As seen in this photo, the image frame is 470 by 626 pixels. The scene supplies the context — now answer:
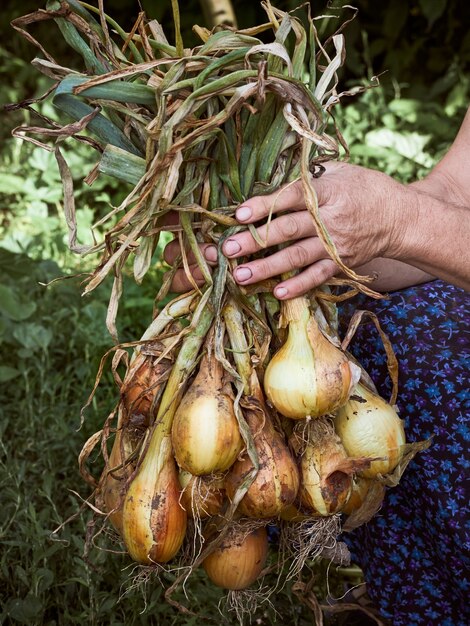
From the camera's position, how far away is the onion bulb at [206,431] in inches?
44.6

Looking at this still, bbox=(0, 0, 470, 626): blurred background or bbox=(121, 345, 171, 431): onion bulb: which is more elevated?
bbox=(121, 345, 171, 431): onion bulb

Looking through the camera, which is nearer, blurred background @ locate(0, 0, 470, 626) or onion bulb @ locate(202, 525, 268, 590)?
onion bulb @ locate(202, 525, 268, 590)

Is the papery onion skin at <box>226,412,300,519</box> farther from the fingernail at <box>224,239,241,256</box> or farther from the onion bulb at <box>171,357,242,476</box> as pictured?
the fingernail at <box>224,239,241,256</box>

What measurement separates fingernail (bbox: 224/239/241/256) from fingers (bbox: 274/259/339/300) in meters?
0.08

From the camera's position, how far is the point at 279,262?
3.97ft

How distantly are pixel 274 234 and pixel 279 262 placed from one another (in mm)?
42

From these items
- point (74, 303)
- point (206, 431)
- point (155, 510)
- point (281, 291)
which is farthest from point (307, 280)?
point (74, 303)

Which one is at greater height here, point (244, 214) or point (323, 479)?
point (244, 214)

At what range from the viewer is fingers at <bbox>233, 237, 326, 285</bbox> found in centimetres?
121

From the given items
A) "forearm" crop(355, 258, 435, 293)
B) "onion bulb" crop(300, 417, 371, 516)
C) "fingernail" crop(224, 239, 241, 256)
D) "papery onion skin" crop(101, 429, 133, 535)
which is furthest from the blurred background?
"forearm" crop(355, 258, 435, 293)

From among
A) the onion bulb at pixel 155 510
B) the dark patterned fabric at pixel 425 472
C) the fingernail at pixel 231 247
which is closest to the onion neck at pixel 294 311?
the fingernail at pixel 231 247

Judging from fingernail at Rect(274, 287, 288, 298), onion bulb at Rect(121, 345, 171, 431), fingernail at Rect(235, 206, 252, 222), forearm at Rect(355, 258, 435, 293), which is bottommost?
forearm at Rect(355, 258, 435, 293)

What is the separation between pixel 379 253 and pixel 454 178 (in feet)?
1.66

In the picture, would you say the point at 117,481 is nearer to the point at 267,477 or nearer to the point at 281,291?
the point at 267,477
